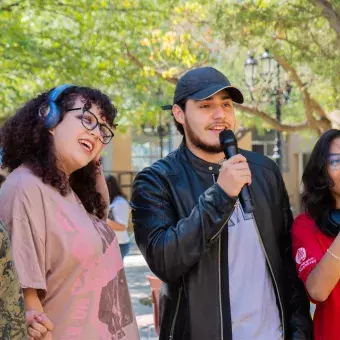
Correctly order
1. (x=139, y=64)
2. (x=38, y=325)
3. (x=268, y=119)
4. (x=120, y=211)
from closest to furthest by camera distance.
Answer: (x=38, y=325)
(x=120, y=211)
(x=139, y=64)
(x=268, y=119)

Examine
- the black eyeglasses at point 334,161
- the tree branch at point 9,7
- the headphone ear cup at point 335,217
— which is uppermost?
the tree branch at point 9,7

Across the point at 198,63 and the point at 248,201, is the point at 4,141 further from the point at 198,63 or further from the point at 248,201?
the point at 198,63

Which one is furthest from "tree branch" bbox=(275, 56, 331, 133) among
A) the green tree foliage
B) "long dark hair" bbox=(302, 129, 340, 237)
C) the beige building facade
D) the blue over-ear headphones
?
the beige building facade

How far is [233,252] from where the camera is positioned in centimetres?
291

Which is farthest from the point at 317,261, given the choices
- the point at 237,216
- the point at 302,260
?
the point at 237,216

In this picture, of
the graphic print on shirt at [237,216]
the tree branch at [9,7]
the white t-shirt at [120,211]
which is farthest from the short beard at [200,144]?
the tree branch at [9,7]

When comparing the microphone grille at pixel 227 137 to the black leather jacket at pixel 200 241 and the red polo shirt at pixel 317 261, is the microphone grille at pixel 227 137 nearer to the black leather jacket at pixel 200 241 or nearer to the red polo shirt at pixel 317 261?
the black leather jacket at pixel 200 241

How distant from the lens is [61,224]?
2.51m

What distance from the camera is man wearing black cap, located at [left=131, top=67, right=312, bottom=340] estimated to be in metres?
2.71

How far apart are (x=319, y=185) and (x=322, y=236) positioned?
0.88 ft

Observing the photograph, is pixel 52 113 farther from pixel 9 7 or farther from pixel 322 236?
pixel 9 7

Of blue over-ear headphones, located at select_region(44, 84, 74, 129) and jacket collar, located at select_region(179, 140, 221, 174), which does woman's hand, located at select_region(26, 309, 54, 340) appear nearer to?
blue over-ear headphones, located at select_region(44, 84, 74, 129)

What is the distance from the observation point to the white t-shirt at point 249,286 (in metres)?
2.83

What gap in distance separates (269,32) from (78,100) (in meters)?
6.22
